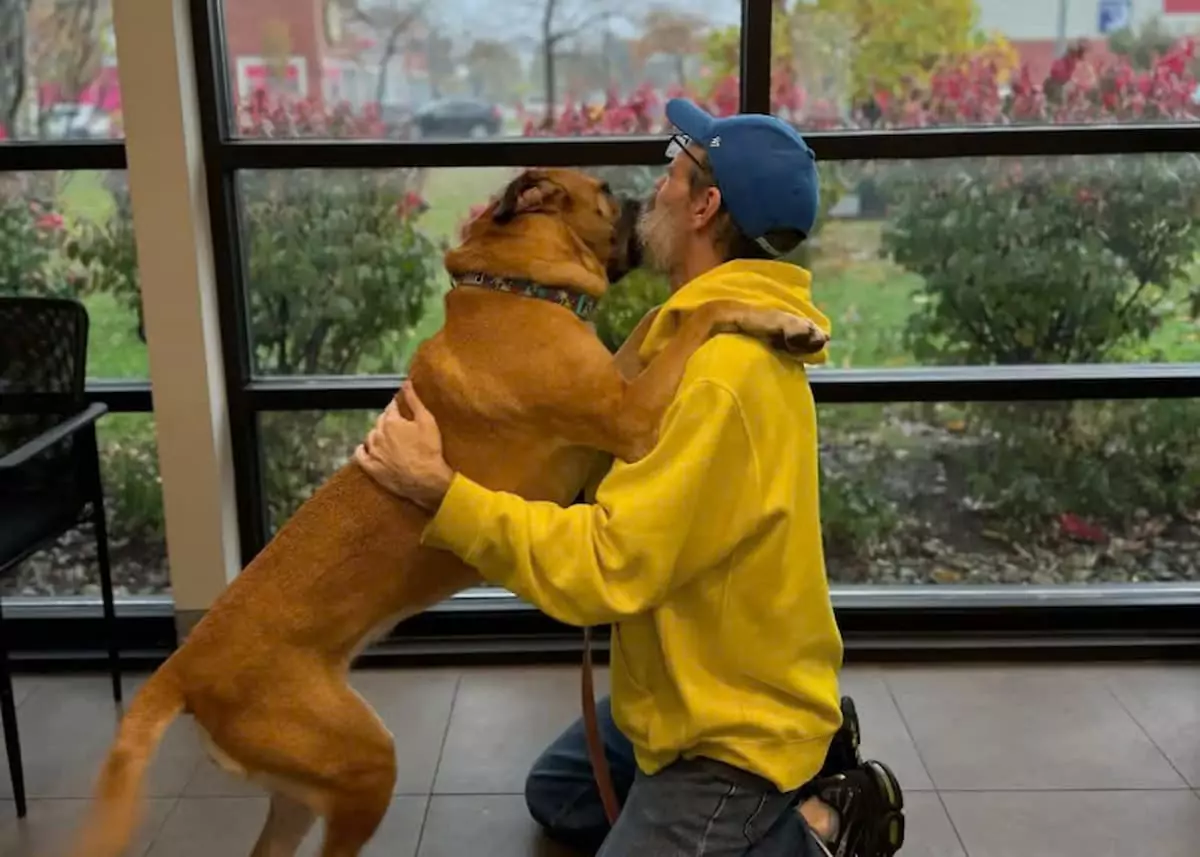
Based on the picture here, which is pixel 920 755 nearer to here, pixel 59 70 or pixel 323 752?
pixel 323 752

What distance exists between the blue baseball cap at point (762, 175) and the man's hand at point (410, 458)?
0.55 m

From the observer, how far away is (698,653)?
1823 millimetres

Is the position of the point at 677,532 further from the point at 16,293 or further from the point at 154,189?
the point at 16,293

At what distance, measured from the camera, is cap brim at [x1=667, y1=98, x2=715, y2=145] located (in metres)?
1.84

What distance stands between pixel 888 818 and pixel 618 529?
2.58 feet

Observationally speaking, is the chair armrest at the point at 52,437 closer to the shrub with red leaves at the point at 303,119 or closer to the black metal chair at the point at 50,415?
the black metal chair at the point at 50,415

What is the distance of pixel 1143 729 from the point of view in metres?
2.79

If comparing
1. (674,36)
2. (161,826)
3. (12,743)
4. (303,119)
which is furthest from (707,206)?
(12,743)

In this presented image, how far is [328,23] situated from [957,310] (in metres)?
1.72

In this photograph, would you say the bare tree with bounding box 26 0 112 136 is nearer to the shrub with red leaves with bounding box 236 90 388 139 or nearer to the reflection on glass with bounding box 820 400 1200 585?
the shrub with red leaves with bounding box 236 90 388 139

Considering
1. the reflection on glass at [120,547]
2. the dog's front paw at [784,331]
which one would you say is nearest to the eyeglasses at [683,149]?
the dog's front paw at [784,331]

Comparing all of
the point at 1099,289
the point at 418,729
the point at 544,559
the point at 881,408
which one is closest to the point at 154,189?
the point at 418,729

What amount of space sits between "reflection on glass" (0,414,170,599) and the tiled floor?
310 mm

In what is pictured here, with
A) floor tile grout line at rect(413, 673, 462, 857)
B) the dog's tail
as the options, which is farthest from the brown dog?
floor tile grout line at rect(413, 673, 462, 857)
